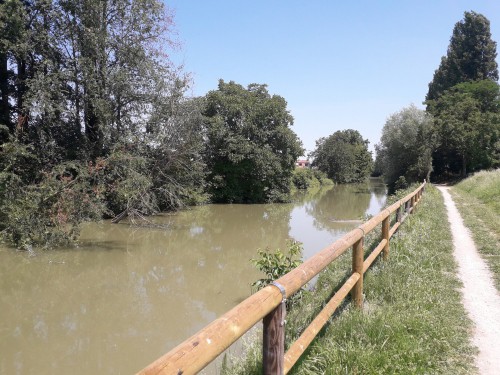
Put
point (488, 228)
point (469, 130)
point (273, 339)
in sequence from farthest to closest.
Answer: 1. point (469, 130)
2. point (488, 228)
3. point (273, 339)

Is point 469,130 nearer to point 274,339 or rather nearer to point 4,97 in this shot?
point 4,97

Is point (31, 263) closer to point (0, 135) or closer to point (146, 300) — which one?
point (146, 300)

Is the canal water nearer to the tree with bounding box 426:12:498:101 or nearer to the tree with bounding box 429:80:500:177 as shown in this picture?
the tree with bounding box 429:80:500:177

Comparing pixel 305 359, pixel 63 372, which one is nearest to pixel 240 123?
pixel 63 372

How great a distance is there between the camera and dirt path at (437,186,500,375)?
12.4 feet

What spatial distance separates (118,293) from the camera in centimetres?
977

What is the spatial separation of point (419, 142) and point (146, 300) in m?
37.9

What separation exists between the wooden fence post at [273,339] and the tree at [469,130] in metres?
42.5

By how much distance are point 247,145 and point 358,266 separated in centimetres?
2757

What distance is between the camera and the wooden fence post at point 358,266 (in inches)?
175

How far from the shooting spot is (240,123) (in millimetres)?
32688

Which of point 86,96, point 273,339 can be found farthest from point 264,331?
point 86,96

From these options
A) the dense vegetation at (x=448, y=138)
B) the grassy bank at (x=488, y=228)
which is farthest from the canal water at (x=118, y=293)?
the dense vegetation at (x=448, y=138)

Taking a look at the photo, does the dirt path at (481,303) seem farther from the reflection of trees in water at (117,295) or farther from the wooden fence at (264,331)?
the reflection of trees in water at (117,295)
